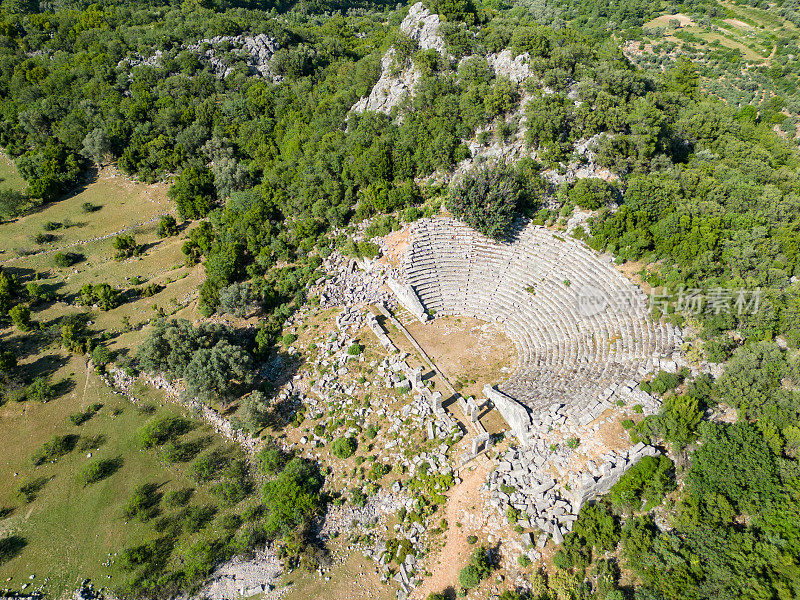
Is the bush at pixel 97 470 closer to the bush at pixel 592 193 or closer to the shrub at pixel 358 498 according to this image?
the shrub at pixel 358 498

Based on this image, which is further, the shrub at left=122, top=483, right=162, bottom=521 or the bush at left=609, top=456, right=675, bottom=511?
the shrub at left=122, top=483, right=162, bottom=521

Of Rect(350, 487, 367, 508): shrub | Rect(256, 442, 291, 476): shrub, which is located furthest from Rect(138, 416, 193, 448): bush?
Rect(350, 487, 367, 508): shrub

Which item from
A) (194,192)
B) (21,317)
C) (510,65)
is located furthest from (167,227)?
(510,65)

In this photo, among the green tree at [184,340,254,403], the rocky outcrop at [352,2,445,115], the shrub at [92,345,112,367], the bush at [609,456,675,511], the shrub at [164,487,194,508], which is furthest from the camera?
the rocky outcrop at [352,2,445,115]

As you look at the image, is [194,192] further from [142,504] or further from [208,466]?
[142,504]

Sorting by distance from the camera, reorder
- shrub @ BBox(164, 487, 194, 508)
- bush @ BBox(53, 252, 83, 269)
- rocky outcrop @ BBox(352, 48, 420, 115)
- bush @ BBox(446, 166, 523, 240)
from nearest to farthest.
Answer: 1. shrub @ BBox(164, 487, 194, 508)
2. bush @ BBox(446, 166, 523, 240)
3. bush @ BBox(53, 252, 83, 269)
4. rocky outcrop @ BBox(352, 48, 420, 115)

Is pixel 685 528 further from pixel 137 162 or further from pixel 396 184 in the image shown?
pixel 137 162

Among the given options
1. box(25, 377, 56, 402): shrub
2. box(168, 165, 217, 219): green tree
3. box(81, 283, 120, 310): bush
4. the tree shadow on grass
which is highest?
box(168, 165, 217, 219): green tree

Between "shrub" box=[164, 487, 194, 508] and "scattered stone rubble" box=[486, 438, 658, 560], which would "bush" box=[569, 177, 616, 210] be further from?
"shrub" box=[164, 487, 194, 508]
